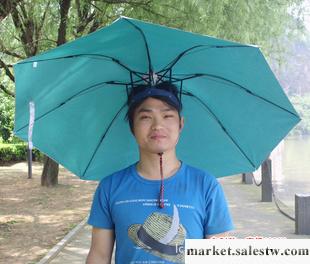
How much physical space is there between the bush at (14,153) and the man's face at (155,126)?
63.5 ft

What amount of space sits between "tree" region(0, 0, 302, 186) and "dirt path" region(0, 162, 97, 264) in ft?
3.29

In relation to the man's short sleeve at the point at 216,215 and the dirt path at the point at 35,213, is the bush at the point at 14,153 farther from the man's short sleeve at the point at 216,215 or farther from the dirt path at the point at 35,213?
the man's short sleeve at the point at 216,215

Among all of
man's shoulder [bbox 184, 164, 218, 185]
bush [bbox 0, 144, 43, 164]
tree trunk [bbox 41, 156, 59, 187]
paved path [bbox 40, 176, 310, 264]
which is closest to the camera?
man's shoulder [bbox 184, 164, 218, 185]

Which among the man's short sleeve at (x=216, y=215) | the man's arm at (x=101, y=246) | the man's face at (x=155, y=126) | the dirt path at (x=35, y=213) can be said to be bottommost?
the dirt path at (x=35, y=213)

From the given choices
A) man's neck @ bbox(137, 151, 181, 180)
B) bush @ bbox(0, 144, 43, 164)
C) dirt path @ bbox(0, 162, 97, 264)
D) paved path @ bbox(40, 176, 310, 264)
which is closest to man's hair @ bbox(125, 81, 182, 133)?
man's neck @ bbox(137, 151, 181, 180)

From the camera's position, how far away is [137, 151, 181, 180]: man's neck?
2.15 m

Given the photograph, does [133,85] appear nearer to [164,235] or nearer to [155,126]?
[155,126]

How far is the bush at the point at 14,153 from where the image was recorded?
21.6 m

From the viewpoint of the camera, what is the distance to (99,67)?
2.44m

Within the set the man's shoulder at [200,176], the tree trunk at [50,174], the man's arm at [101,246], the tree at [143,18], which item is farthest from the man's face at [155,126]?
the tree trunk at [50,174]

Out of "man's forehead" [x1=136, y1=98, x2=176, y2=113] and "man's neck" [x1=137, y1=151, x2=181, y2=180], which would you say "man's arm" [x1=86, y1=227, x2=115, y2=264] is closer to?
"man's neck" [x1=137, y1=151, x2=181, y2=180]

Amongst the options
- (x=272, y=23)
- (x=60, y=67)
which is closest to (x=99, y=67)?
(x=60, y=67)

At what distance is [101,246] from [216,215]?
1.58 ft

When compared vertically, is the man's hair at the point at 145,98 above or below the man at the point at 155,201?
above
